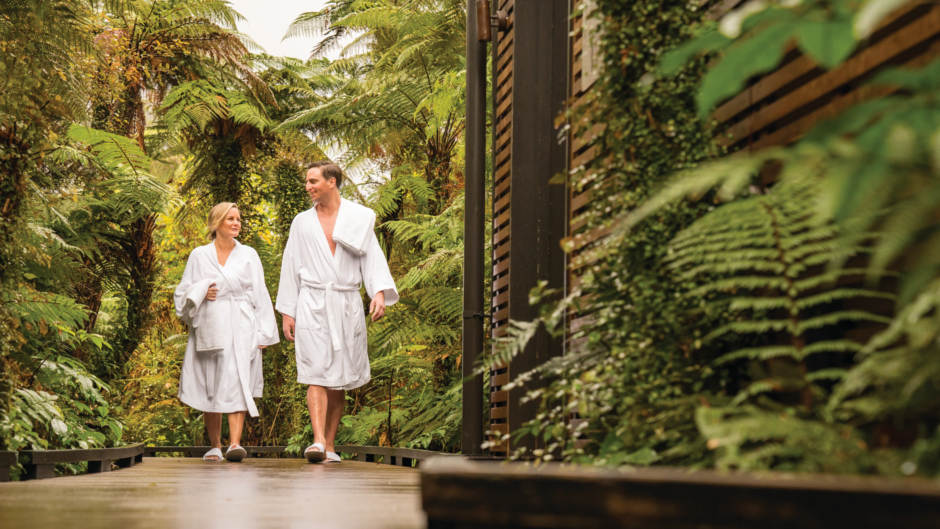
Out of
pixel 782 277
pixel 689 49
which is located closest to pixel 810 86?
pixel 782 277

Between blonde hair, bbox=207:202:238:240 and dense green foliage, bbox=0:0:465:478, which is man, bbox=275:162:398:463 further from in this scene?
dense green foliage, bbox=0:0:465:478

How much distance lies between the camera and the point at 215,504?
366 cm

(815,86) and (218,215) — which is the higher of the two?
(218,215)

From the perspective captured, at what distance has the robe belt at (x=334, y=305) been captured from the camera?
346 inches

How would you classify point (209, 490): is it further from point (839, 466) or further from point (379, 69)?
point (379, 69)

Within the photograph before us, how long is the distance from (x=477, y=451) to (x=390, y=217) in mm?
10609

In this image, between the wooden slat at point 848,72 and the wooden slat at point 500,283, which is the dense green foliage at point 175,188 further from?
the wooden slat at point 848,72

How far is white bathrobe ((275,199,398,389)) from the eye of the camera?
28.7 ft

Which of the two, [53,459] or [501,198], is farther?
[501,198]

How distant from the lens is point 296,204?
19891 mm

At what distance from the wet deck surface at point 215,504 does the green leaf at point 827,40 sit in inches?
64.1

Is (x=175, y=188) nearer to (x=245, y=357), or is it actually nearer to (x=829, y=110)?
(x=245, y=357)

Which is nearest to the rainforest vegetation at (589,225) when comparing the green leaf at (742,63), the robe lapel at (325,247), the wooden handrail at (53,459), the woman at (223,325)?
the green leaf at (742,63)

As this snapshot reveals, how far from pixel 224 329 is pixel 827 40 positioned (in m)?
8.53
